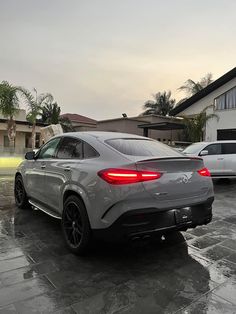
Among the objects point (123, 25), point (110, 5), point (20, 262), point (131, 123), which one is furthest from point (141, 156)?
point (131, 123)

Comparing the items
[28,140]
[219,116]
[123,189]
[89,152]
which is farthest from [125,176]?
[28,140]

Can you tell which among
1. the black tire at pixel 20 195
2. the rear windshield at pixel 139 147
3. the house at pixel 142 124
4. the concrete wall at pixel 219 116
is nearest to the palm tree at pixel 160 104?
the house at pixel 142 124

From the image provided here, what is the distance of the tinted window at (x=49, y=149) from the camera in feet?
16.0

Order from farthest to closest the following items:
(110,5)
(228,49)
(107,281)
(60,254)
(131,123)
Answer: (131,123) < (228,49) < (110,5) < (60,254) < (107,281)

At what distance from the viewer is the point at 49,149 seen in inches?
200

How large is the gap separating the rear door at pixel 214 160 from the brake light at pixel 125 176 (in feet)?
24.0

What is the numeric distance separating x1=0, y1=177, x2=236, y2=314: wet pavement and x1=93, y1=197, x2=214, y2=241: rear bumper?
17.2 inches

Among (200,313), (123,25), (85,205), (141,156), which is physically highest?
(123,25)

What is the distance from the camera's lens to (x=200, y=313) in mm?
2562

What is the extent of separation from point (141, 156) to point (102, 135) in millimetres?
844

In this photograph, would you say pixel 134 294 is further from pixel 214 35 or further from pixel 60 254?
pixel 214 35

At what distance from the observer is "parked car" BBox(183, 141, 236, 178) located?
10141 millimetres

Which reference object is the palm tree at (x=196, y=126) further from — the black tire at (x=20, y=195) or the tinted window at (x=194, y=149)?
the black tire at (x=20, y=195)

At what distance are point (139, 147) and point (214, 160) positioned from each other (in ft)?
22.7
